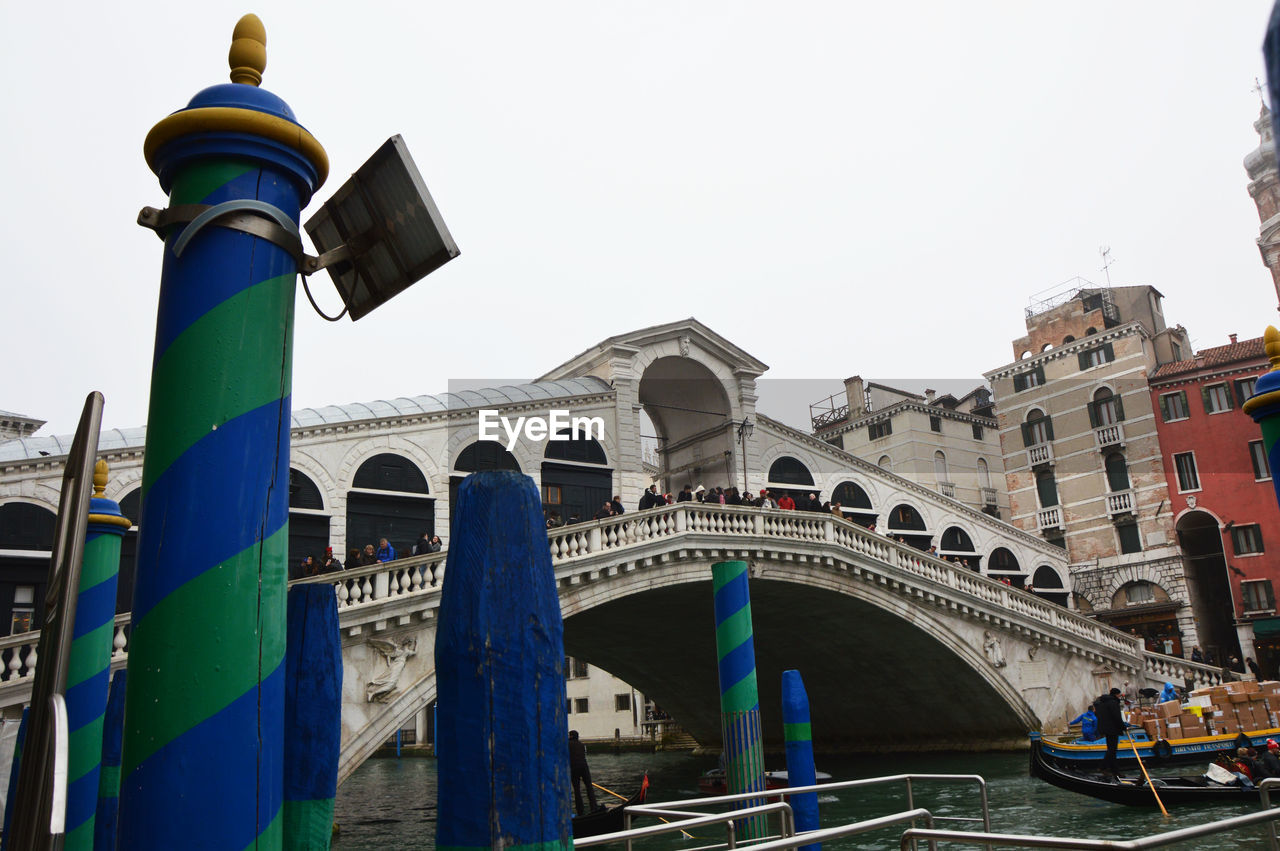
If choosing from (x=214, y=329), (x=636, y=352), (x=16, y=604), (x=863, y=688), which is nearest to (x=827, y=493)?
(x=863, y=688)

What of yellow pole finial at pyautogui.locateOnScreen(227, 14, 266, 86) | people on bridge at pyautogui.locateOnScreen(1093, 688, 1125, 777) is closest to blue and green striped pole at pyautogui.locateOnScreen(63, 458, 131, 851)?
yellow pole finial at pyautogui.locateOnScreen(227, 14, 266, 86)

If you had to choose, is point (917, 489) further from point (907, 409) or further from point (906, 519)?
point (907, 409)

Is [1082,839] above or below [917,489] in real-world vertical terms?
below

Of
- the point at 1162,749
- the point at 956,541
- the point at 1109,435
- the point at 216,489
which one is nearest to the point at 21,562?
the point at 216,489

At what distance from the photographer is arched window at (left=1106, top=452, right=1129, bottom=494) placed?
26141 mm

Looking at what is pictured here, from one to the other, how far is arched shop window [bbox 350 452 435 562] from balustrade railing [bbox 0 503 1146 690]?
2047mm

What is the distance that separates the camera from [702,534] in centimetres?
1595

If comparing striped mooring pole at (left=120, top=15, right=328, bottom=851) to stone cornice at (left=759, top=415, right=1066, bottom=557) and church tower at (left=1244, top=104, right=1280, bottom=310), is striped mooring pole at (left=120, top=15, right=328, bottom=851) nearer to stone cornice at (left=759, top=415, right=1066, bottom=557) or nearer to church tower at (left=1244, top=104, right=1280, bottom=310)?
stone cornice at (left=759, top=415, right=1066, bottom=557)

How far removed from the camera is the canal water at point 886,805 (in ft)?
34.1

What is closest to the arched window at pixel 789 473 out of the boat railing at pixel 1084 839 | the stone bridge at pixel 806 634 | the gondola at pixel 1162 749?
the stone bridge at pixel 806 634

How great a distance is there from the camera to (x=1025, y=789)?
13984 millimetres

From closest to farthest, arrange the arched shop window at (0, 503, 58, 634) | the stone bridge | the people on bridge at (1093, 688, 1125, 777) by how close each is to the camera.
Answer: the people on bridge at (1093, 688, 1125, 777)
the stone bridge
the arched shop window at (0, 503, 58, 634)

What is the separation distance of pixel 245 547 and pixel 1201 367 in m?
27.8

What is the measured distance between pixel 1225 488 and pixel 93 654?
2657cm
